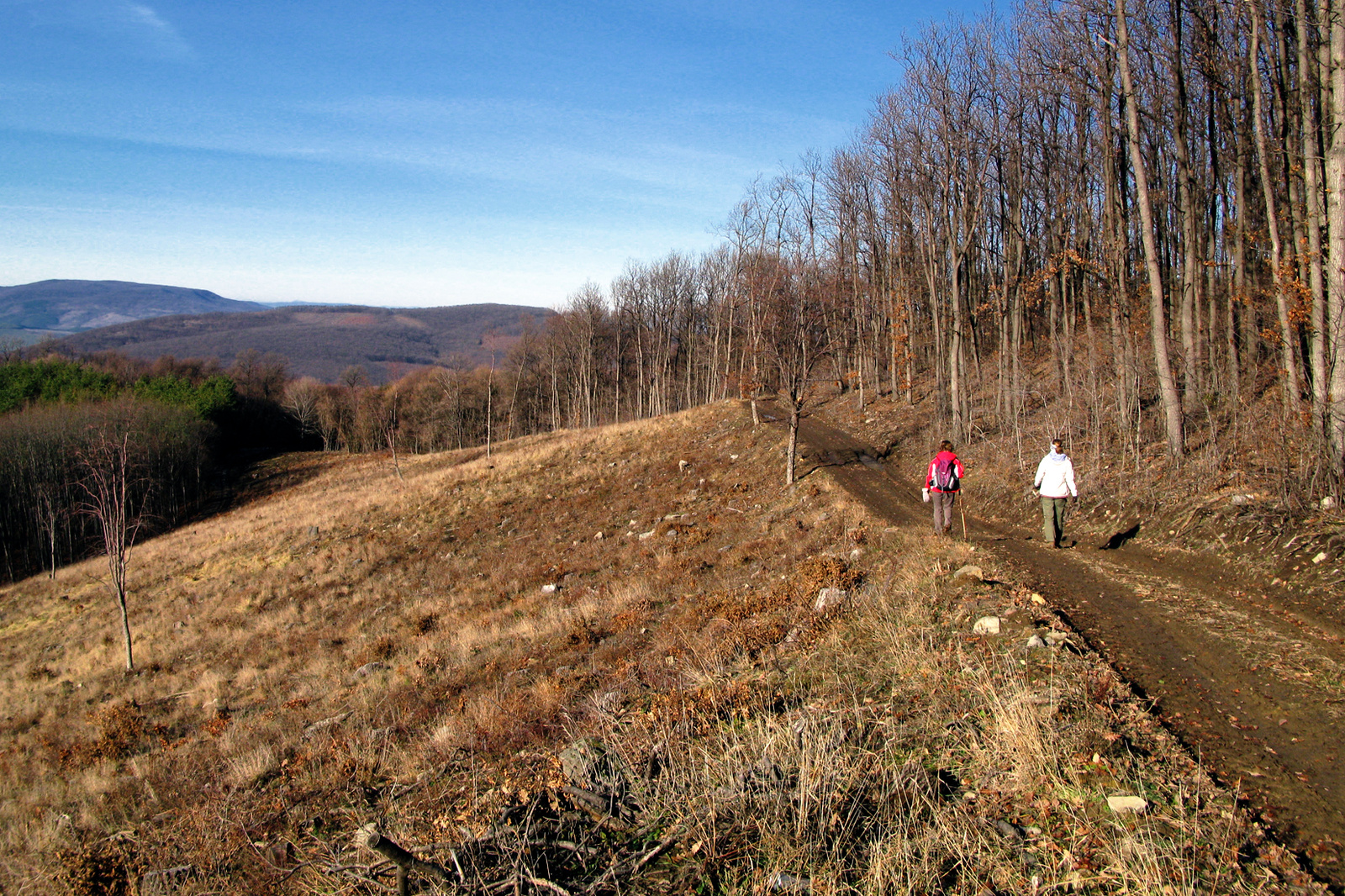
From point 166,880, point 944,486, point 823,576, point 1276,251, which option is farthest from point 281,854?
point 1276,251

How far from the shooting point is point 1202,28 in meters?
16.1

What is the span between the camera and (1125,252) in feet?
63.4

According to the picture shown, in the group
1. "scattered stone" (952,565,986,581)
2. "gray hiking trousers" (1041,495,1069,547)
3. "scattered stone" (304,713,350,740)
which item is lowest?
"scattered stone" (304,713,350,740)

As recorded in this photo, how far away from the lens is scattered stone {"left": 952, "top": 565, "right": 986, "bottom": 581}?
9266 mm

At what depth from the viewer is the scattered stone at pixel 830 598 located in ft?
32.0

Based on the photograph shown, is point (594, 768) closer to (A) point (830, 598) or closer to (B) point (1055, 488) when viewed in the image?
(A) point (830, 598)

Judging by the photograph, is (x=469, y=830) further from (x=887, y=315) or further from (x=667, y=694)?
(x=887, y=315)

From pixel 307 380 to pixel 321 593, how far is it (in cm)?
8640

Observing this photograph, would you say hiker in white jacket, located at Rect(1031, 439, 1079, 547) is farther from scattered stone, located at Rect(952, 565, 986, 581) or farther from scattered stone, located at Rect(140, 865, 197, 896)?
scattered stone, located at Rect(140, 865, 197, 896)

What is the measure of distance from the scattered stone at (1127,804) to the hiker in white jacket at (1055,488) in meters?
7.97

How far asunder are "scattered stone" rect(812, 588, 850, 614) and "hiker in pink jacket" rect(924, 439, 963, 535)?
314 centimetres

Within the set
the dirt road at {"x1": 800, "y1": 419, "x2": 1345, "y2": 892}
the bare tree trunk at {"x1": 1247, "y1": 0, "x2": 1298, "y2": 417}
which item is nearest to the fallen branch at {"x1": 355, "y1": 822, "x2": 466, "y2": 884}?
the dirt road at {"x1": 800, "y1": 419, "x2": 1345, "y2": 892}

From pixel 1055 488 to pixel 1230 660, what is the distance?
5.15 m

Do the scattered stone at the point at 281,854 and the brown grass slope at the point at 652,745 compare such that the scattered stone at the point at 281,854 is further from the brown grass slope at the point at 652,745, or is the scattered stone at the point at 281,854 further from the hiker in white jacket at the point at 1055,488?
the hiker in white jacket at the point at 1055,488
